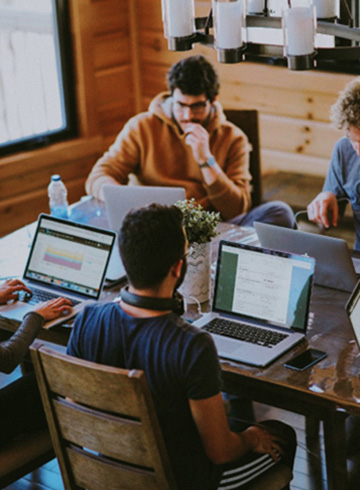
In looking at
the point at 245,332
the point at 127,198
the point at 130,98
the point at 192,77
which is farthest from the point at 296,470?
the point at 130,98

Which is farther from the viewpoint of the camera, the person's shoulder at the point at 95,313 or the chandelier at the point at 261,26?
the chandelier at the point at 261,26

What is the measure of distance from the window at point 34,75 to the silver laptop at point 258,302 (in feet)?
8.06

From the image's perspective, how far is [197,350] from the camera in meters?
1.79

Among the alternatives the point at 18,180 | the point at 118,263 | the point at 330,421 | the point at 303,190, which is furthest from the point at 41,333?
the point at 303,190

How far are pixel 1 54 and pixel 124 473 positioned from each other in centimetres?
314

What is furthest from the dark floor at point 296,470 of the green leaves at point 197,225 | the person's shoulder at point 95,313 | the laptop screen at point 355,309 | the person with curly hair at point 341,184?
the person's shoulder at point 95,313

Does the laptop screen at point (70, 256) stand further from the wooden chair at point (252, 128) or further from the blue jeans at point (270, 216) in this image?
the wooden chair at point (252, 128)

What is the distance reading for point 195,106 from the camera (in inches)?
137

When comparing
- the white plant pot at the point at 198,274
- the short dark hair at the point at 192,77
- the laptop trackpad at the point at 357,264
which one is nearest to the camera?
the white plant pot at the point at 198,274

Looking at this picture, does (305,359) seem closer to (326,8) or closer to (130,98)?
(326,8)

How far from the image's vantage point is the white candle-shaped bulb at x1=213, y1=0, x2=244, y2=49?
2.24 m

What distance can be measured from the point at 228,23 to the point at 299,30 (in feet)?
0.82

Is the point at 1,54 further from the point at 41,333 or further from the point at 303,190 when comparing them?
the point at 41,333

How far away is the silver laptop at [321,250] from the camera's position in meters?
2.46
